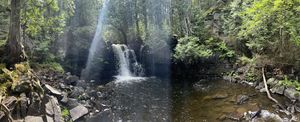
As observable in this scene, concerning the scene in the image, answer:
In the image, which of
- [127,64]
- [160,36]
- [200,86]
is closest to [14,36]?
[200,86]

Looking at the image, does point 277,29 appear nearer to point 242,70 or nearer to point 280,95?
point 280,95

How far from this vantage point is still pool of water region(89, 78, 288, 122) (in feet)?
43.7

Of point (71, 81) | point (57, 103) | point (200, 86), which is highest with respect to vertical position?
point (57, 103)

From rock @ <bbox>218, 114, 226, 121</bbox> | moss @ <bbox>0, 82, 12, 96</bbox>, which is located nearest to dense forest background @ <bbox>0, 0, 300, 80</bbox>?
moss @ <bbox>0, 82, 12, 96</bbox>

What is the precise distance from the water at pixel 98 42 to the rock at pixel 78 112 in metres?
11.8

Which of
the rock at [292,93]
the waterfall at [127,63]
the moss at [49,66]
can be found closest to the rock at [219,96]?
the rock at [292,93]

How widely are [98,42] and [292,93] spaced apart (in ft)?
64.1

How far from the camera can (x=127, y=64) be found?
29.5m

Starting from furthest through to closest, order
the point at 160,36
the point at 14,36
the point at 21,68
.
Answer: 1. the point at 160,36
2. the point at 14,36
3. the point at 21,68

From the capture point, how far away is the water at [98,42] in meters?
26.3

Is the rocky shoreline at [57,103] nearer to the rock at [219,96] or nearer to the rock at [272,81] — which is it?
the rock at [219,96]

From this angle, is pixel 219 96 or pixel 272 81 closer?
pixel 219 96

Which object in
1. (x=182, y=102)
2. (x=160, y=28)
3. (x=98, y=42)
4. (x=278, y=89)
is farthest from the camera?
(x=160, y=28)

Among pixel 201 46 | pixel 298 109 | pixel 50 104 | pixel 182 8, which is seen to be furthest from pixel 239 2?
pixel 50 104
